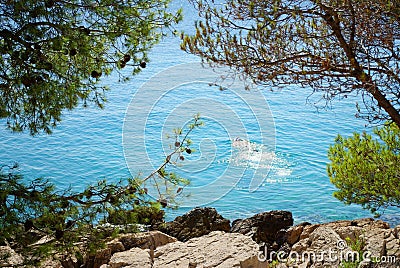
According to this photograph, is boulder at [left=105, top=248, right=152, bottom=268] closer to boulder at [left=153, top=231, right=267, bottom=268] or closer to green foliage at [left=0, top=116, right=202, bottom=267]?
boulder at [left=153, top=231, right=267, bottom=268]

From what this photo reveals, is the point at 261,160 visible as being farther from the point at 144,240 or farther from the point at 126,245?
the point at 126,245

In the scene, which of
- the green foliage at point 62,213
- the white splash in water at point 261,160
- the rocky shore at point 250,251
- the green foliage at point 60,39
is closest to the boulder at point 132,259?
the rocky shore at point 250,251

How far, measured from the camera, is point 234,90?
28.1ft

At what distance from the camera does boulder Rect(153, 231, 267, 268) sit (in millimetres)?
A: 2742

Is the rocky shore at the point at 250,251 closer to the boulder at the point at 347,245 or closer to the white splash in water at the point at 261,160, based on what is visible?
the boulder at the point at 347,245

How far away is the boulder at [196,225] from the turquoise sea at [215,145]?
5.33 feet

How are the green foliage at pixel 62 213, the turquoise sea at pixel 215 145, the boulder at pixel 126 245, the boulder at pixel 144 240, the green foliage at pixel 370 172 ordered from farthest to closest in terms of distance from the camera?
1. the turquoise sea at pixel 215 145
2. the green foliage at pixel 370 172
3. the boulder at pixel 144 240
4. the boulder at pixel 126 245
5. the green foliage at pixel 62 213

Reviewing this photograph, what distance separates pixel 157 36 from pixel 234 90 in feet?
20.5

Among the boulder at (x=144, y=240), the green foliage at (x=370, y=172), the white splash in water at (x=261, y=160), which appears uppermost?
the green foliage at (x=370, y=172)

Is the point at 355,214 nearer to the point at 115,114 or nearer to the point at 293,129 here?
the point at 293,129

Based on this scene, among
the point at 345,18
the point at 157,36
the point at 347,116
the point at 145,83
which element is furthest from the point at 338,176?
the point at 145,83

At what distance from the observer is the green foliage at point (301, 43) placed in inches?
110

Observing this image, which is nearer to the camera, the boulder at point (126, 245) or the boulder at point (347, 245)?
the boulder at point (347, 245)

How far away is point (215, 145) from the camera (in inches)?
288
